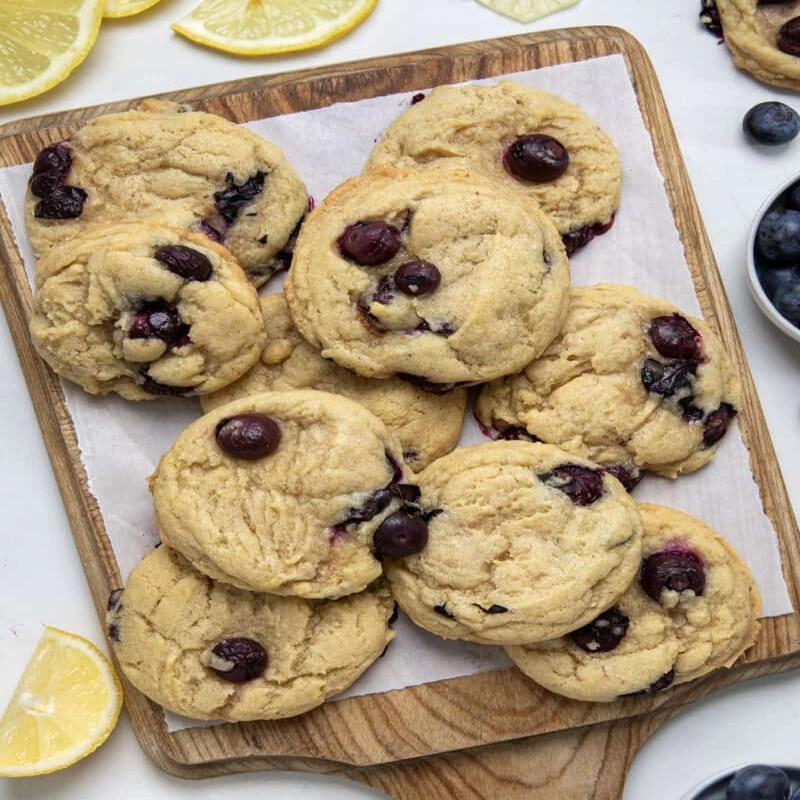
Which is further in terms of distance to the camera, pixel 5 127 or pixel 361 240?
pixel 5 127

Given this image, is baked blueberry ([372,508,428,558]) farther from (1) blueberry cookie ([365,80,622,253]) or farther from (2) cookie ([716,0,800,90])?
(2) cookie ([716,0,800,90])

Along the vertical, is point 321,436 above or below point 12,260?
below

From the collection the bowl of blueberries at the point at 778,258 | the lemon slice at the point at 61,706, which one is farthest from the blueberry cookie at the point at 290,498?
the bowl of blueberries at the point at 778,258

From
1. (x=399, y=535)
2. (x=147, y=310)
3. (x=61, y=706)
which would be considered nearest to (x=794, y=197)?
(x=399, y=535)

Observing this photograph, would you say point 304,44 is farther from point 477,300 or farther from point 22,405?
point 22,405

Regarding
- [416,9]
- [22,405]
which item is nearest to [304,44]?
[416,9]
